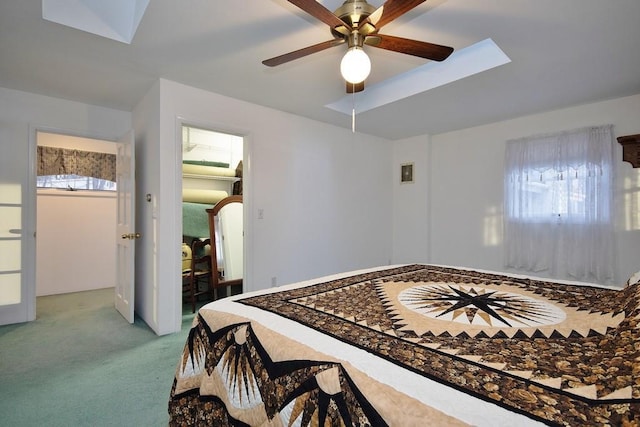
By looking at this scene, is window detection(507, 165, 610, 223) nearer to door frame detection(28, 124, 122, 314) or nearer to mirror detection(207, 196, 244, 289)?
mirror detection(207, 196, 244, 289)

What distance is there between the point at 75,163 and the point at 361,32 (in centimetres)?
469

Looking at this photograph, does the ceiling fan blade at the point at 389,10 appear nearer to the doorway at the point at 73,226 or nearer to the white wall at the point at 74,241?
the doorway at the point at 73,226

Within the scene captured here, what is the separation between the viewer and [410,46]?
5.58ft

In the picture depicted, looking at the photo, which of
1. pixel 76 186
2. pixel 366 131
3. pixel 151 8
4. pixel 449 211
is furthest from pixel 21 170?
pixel 449 211

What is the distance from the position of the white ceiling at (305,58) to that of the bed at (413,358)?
1.62 meters

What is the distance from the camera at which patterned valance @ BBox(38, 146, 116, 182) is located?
4.24m

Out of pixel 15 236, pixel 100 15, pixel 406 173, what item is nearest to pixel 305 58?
pixel 100 15

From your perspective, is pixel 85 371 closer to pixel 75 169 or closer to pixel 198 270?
pixel 198 270

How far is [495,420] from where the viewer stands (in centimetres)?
58

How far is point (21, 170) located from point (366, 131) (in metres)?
3.96

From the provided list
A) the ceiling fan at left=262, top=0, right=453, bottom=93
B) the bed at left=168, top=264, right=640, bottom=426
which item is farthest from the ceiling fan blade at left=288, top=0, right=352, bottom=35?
the bed at left=168, top=264, right=640, bottom=426

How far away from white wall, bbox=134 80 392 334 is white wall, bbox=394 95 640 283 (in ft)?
2.36

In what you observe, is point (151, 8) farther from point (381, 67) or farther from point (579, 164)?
point (579, 164)

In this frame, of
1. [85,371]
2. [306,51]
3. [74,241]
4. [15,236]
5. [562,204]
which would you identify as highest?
[306,51]
